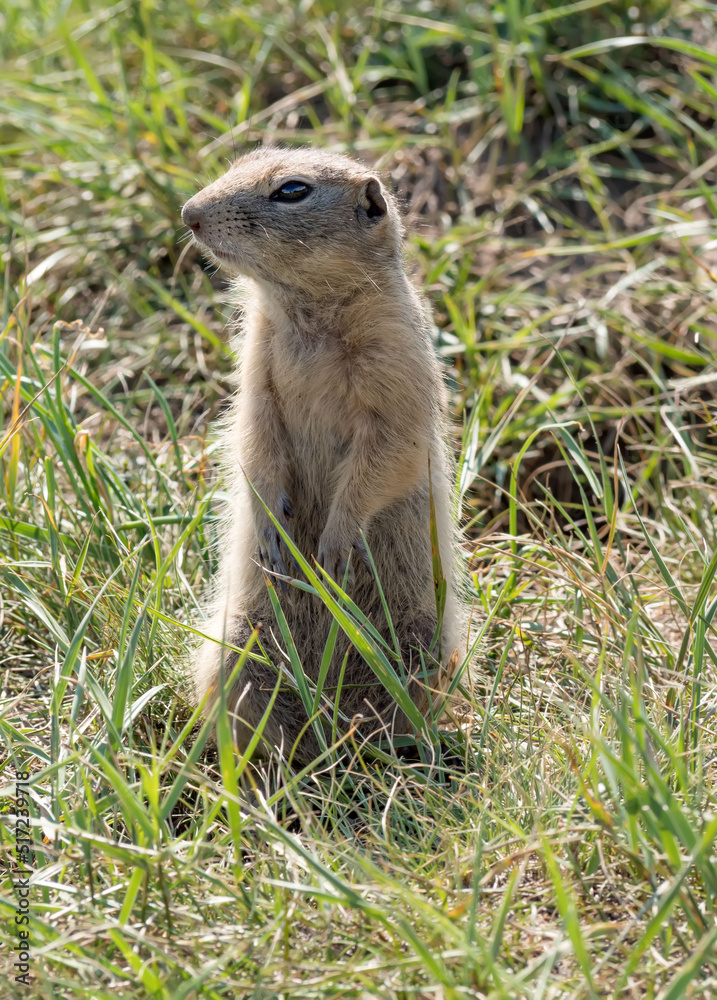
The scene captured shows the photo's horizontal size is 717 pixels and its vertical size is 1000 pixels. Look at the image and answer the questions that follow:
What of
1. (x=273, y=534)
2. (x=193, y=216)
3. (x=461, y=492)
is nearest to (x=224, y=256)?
(x=193, y=216)

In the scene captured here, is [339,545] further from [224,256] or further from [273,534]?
[224,256]

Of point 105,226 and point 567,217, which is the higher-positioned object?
point 105,226

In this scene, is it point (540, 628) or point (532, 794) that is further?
point (540, 628)

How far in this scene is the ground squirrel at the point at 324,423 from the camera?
3.22m

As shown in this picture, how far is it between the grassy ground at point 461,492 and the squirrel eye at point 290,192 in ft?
3.17

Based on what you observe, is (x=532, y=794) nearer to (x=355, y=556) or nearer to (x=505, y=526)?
(x=355, y=556)

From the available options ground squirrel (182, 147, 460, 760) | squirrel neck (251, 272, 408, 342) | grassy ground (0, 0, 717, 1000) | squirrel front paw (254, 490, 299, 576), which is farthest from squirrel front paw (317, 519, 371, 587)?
squirrel neck (251, 272, 408, 342)

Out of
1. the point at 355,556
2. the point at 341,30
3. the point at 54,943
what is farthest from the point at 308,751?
the point at 341,30

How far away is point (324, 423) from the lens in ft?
11.0

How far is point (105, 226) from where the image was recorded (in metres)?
5.39

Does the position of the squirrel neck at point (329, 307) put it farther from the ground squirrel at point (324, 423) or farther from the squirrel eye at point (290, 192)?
the squirrel eye at point (290, 192)

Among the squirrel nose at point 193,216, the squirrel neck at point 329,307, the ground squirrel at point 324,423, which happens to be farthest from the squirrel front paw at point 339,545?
the squirrel nose at point 193,216

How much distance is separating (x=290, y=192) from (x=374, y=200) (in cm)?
28

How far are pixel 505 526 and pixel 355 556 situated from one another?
1529 mm
